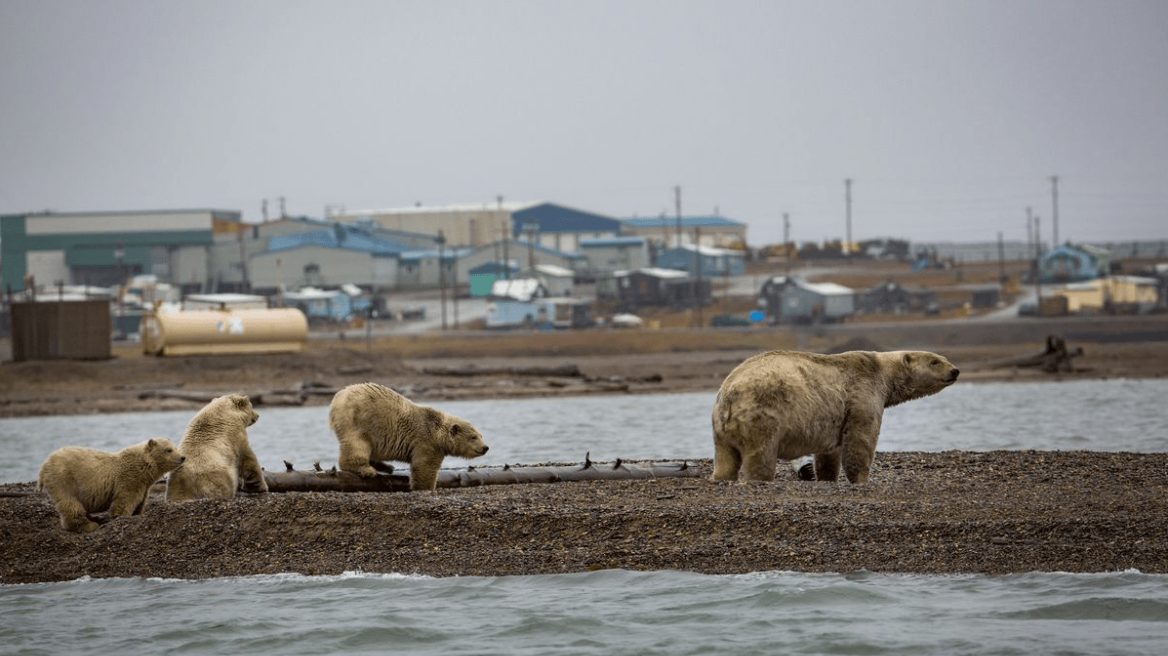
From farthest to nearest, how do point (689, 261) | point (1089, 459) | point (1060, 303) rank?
point (689, 261)
point (1060, 303)
point (1089, 459)

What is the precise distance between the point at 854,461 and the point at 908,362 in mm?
1541

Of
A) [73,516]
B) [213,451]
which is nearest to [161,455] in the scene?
[213,451]

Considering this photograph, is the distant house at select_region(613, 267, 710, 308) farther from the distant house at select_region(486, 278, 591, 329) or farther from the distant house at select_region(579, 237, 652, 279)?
the distant house at select_region(579, 237, 652, 279)

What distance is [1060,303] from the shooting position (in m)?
80.5

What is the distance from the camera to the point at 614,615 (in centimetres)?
1319

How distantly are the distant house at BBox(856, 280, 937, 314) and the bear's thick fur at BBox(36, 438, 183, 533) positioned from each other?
7378cm

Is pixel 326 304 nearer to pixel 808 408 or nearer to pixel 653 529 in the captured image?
pixel 808 408

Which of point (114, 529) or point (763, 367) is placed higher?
point (763, 367)

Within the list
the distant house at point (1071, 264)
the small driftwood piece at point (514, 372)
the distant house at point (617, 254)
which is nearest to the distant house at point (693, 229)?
the distant house at point (617, 254)

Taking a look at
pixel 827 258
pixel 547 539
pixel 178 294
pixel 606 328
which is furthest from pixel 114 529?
pixel 827 258

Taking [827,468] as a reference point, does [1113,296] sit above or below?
above

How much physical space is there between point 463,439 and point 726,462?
3.01m

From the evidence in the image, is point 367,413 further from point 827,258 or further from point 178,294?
point 827,258

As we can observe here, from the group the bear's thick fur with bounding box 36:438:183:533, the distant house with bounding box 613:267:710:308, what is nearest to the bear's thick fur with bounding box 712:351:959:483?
the bear's thick fur with bounding box 36:438:183:533
